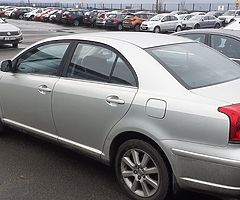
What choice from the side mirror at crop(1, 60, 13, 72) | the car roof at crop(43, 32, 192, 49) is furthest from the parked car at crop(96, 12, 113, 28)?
the car roof at crop(43, 32, 192, 49)

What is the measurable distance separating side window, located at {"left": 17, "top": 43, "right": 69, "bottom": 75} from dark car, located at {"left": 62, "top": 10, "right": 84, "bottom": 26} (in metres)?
37.7

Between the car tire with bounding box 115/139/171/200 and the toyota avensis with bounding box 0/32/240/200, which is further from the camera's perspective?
the car tire with bounding box 115/139/171/200

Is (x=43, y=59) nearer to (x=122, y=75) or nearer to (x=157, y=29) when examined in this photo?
(x=122, y=75)

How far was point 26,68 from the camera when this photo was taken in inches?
190

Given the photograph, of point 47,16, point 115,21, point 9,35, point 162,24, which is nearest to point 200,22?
point 162,24

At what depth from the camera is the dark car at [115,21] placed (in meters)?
36.8

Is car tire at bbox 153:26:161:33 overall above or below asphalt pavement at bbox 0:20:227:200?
below

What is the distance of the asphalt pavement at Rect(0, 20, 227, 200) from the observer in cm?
383

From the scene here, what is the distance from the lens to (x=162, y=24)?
108 feet

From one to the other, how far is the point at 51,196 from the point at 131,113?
114cm

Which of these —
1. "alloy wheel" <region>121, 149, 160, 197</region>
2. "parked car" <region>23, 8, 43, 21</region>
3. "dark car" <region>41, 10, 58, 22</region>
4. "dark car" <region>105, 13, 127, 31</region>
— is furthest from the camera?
"parked car" <region>23, 8, 43, 21</region>

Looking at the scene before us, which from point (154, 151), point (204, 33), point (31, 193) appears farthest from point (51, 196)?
point (204, 33)

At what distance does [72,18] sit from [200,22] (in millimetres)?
13688

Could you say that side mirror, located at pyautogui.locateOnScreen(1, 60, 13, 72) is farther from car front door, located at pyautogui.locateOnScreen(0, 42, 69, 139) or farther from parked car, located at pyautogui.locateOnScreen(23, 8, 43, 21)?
parked car, located at pyautogui.locateOnScreen(23, 8, 43, 21)
